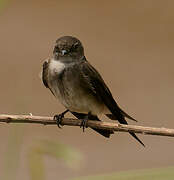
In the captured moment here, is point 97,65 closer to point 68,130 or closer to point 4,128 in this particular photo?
point 68,130

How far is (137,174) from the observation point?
2.33 ft

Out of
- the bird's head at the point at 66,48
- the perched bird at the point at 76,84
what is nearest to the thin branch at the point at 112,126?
the perched bird at the point at 76,84

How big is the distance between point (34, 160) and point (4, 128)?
11.0 ft

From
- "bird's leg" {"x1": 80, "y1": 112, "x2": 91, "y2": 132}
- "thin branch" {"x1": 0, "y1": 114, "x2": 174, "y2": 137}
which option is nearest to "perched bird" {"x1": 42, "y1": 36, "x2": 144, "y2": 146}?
"bird's leg" {"x1": 80, "y1": 112, "x2": 91, "y2": 132}

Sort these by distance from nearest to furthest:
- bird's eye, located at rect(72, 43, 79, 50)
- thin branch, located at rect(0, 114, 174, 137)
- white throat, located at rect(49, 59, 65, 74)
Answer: thin branch, located at rect(0, 114, 174, 137) → white throat, located at rect(49, 59, 65, 74) → bird's eye, located at rect(72, 43, 79, 50)

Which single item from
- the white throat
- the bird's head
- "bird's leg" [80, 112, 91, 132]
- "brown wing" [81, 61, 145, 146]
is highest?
the bird's head

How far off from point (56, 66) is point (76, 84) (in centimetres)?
11

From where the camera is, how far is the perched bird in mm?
2123

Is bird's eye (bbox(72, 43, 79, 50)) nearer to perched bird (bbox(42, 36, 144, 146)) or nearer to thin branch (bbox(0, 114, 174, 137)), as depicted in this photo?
perched bird (bbox(42, 36, 144, 146))

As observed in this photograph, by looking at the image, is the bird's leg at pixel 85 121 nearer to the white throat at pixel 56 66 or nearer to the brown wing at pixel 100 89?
the brown wing at pixel 100 89

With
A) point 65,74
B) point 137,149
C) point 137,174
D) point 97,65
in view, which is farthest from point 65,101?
point 97,65

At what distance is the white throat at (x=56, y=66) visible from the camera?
7.02 ft

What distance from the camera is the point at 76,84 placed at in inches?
84.0

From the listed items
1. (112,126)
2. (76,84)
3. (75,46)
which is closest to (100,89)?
(76,84)
